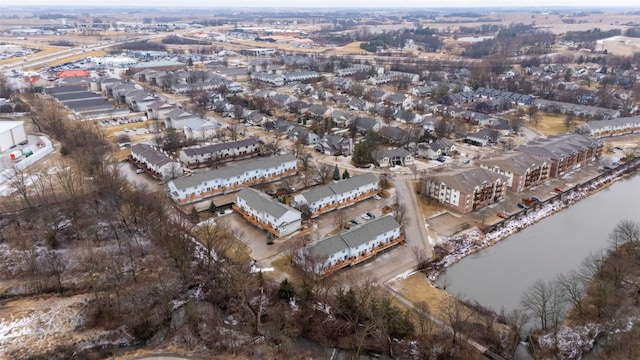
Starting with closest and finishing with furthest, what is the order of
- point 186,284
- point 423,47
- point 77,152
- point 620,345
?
point 620,345
point 186,284
point 77,152
point 423,47

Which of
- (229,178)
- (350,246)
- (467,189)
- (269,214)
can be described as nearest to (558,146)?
(467,189)

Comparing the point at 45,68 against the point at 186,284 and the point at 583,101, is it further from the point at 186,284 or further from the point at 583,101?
the point at 583,101

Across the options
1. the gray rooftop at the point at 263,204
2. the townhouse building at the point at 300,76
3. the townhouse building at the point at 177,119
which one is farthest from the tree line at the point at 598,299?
the townhouse building at the point at 300,76

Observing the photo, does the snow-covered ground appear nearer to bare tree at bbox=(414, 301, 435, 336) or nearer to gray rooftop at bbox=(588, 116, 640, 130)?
bare tree at bbox=(414, 301, 435, 336)

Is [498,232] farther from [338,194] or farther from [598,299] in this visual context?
[338,194]

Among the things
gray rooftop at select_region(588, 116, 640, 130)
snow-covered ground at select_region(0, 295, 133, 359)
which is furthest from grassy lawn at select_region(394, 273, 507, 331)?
gray rooftop at select_region(588, 116, 640, 130)

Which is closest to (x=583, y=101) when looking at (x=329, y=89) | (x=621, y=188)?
(x=621, y=188)

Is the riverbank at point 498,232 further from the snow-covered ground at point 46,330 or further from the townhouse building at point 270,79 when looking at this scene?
the townhouse building at point 270,79
